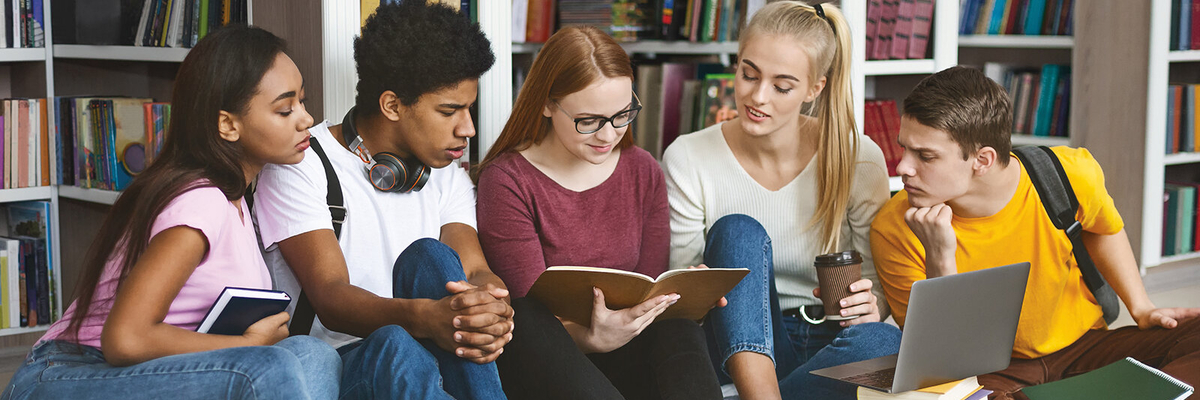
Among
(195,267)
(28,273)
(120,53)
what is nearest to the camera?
(195,267)

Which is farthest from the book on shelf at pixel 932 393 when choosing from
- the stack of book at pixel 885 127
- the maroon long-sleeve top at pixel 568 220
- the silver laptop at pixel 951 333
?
the stack of book at pixel 885 127

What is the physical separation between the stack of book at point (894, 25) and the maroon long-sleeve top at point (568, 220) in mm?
922

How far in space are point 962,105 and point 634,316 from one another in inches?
29.0

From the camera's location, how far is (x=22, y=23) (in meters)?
2.56

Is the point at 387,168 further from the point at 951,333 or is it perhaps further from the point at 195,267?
the point at 951,333

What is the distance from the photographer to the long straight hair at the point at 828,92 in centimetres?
190

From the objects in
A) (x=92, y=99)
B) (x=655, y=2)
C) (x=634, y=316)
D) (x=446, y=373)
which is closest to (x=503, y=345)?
(x=446, y=373)

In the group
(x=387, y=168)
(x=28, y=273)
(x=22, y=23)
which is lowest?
(x=28, y=273)

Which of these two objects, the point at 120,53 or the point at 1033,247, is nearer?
the point at 1033,247

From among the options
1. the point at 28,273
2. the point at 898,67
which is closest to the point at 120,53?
the point at 28,273

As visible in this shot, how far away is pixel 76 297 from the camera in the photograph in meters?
1.46

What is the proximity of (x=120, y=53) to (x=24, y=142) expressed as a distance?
41cm

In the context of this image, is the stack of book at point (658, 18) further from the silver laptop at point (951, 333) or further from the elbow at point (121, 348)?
the elbow at point (121, 348)

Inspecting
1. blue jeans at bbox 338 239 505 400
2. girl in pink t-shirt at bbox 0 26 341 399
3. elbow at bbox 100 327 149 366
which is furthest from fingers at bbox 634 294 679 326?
elbow at bbox 100 327 149 366
